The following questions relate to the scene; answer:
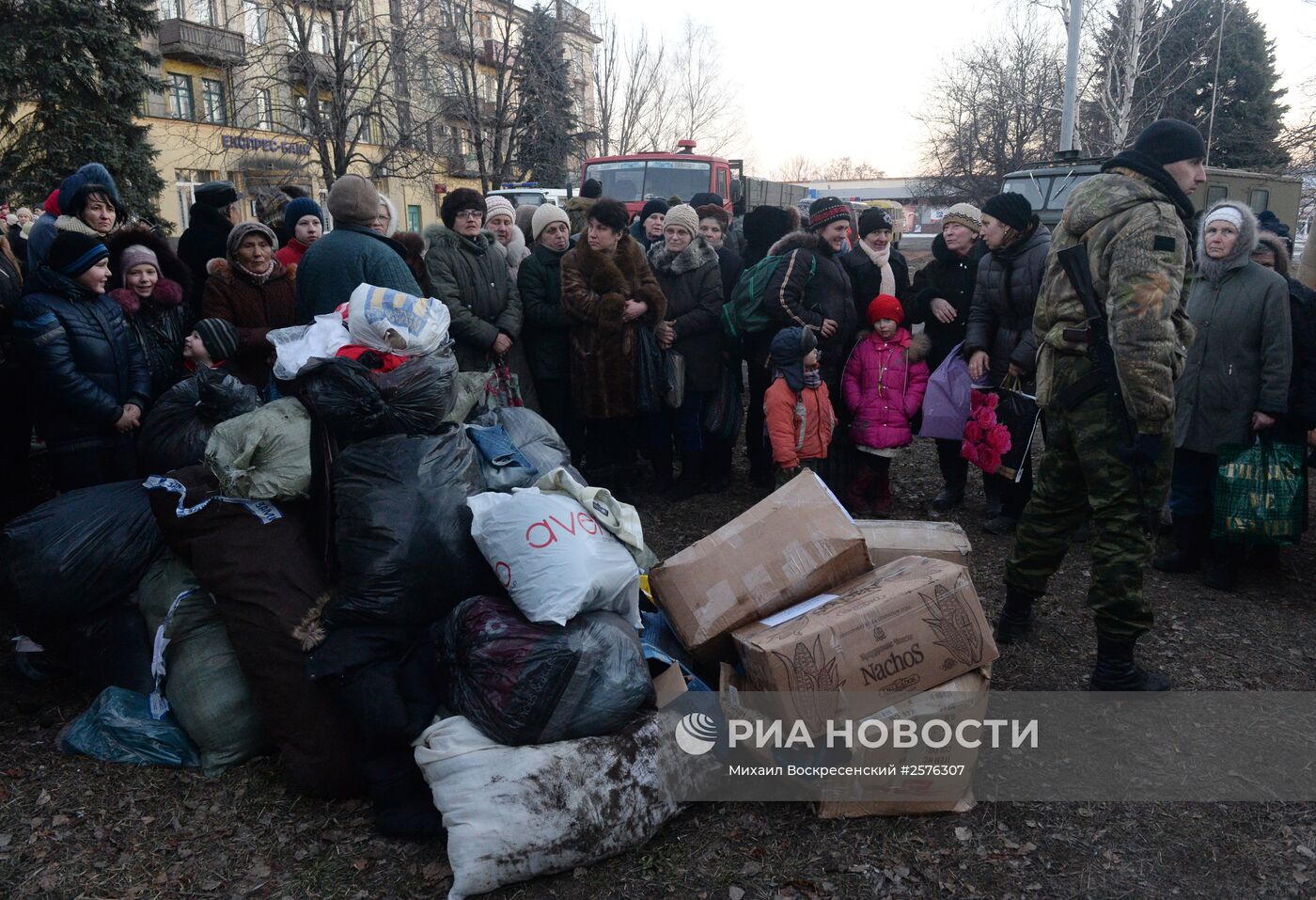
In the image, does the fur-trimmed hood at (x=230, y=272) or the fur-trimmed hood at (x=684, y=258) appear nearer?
the fur-trimmed hood at (x=230, y=272)

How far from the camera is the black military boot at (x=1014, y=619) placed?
365 cm

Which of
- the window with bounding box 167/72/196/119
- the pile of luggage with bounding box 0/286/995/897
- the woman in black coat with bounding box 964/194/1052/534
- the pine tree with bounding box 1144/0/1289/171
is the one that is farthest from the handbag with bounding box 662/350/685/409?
the window with bounding box 167/72/196/119

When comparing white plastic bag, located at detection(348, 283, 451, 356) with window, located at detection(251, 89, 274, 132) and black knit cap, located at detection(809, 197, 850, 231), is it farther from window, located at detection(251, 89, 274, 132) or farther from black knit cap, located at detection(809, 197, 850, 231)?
window, located at detection(251, 89, 274, 132)

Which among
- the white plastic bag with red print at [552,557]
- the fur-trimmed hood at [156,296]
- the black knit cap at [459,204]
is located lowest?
the white plastic bag with red print at [552,557]

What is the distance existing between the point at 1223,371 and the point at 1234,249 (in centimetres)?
59

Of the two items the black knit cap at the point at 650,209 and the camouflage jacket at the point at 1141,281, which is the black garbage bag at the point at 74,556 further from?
the black knit cap at the point at 650,209

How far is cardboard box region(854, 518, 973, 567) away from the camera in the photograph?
3281mm

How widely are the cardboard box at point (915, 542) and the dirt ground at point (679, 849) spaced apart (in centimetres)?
91

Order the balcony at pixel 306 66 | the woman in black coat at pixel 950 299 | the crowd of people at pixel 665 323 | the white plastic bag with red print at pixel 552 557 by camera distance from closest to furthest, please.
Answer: the white plastic bag with red print at pixel 552 557
the crowd of people at pixel 665 323
the woman in black coat at pixel 950 299
the balcony at pixel 306 66

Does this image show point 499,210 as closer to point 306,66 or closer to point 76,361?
point 76,361

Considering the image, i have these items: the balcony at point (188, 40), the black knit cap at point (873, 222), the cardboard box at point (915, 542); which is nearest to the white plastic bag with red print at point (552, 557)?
the cardboard box at point (915, 542)

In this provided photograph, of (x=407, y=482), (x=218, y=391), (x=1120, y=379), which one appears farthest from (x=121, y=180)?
(x=1120, y=379)

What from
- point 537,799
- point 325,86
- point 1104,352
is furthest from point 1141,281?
point 325,86

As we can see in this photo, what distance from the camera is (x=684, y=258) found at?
549cm
